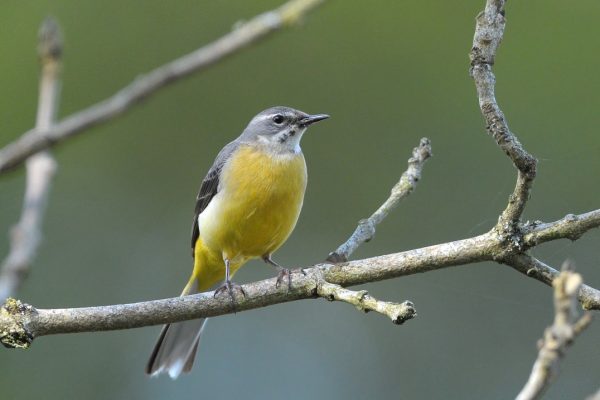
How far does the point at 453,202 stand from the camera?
8.66 m

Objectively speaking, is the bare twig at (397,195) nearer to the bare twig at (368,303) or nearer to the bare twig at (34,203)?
the bare twig at (368,303)

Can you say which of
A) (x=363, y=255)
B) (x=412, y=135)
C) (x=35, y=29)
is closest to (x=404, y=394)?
(x=363, y=255)

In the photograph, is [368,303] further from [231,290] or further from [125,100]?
[125,100]

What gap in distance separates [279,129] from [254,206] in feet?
3.33

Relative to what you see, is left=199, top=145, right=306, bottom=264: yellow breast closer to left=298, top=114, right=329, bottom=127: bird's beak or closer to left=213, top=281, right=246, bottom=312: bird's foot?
left=298, top=114, right=329, bottom=127: bird's beak

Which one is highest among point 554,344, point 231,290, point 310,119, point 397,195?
point 310,119

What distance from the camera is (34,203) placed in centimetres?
158

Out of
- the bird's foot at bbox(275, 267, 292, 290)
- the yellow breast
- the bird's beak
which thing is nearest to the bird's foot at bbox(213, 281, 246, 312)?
the bird's foot at bbox(275, 267, 292, 290)

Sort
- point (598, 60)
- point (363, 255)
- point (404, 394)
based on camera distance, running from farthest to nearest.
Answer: point (363, 255) → point (404, 394) → point (598, 60)

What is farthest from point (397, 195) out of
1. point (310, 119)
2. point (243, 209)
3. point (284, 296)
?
point (310, 119)

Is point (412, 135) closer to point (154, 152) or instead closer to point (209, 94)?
point (209, 94)

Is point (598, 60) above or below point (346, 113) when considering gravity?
below

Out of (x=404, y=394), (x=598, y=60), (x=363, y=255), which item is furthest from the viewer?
(x=363, y=255)

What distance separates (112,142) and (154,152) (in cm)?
48
